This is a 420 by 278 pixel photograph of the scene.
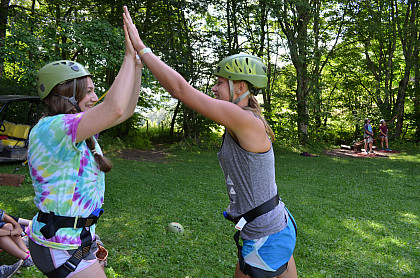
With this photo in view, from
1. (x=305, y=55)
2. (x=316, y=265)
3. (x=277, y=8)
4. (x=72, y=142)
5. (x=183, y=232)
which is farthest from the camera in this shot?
(x=305, y=55)

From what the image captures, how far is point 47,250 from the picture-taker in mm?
1937

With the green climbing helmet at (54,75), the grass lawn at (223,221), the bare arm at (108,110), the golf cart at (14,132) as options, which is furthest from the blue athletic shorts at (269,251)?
the golf cart at (14,132)

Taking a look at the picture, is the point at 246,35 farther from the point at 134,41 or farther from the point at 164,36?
the point at 134,41

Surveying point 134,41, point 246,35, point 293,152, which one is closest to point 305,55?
point 246,35

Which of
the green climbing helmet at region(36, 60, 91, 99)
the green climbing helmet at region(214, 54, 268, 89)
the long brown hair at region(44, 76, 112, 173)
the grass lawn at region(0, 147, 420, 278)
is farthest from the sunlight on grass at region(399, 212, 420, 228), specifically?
the green climbing helmet at region(36, 60, 91, 99)

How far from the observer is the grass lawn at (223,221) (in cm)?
491

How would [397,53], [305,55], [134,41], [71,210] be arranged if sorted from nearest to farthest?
1. [71,210]
2. [134,41]
3. [305,55]
4. [397,53]

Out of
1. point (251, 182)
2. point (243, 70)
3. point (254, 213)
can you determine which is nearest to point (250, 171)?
point (251, 182)

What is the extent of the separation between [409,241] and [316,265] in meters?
2.28

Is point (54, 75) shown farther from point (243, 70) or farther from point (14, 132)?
point (14, 132)

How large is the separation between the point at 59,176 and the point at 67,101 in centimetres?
43

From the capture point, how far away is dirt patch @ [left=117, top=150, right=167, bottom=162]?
1540 cm

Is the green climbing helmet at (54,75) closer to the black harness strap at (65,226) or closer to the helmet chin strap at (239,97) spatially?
the black harness strap at (65,226)

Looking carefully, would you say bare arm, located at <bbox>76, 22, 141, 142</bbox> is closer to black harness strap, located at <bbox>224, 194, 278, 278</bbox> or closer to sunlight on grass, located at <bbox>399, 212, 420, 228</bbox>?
black harness strap, located at <bbox>224, 194, 278, 278</bbox>
